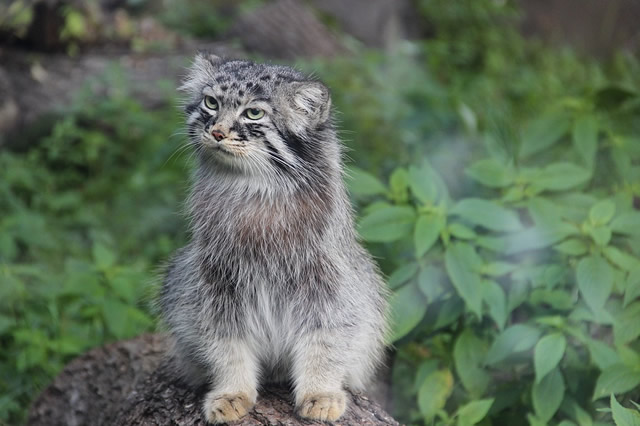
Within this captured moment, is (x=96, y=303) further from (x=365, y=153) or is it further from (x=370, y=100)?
(x=370, y=100)

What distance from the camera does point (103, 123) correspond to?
8117 millimetres

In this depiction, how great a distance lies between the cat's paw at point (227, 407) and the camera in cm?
365

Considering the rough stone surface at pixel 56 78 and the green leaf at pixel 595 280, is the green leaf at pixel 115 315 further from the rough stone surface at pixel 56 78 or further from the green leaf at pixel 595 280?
the rough stone surface at pixel 56 78

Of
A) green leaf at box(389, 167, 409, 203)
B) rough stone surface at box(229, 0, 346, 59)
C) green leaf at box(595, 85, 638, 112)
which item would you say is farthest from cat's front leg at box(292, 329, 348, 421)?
rough stone surface at box(229, 0, 346, 59)

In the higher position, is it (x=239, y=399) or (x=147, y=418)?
(x=239, y=399)

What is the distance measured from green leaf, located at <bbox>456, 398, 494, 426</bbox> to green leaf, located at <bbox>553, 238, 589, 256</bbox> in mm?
972

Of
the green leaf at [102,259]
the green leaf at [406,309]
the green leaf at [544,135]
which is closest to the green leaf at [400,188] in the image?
the green leaf at [406,309]

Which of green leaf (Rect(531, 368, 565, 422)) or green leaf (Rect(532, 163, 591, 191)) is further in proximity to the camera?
green leaf (Rect(532, 163, 591, 191))

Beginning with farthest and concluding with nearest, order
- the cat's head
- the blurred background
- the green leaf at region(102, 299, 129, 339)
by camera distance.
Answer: the green leaf at region(102, 299, 129, 339) < the blurred background < the cat's head

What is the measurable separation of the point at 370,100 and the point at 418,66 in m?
1.96

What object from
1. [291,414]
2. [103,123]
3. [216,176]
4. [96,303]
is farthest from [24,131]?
[291,414]

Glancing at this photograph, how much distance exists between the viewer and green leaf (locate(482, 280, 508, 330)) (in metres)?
4.40

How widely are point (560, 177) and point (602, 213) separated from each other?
47 centimetres

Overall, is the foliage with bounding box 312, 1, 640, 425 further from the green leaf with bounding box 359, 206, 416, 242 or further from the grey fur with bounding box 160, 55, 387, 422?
the grey fur with bounding box 160, 55, 387, 422
